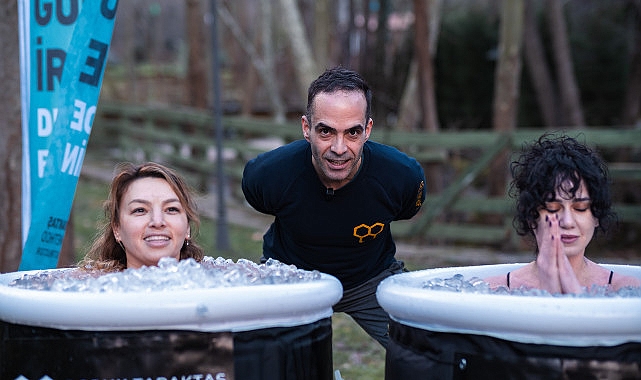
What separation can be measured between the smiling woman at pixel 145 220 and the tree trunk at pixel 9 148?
5.20 feet

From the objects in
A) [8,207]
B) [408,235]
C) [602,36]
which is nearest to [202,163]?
[408,235]

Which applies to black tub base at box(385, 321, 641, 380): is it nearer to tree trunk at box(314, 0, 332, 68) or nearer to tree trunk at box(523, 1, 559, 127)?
tree trunk at box(314, 0, 332, 68)

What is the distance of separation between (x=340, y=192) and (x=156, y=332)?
135 cm

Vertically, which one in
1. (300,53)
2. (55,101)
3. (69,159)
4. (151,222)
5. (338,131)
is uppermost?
(300,53)

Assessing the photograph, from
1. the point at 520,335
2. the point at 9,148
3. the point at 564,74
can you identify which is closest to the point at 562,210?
the point at 520,335

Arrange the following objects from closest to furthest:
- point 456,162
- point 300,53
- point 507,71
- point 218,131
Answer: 1. point 218,131
2. point 507,71
3. point 300,53
4. point 456,162

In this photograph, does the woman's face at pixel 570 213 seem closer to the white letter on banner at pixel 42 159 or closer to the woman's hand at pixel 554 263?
the woman's hand at pixel 554 263

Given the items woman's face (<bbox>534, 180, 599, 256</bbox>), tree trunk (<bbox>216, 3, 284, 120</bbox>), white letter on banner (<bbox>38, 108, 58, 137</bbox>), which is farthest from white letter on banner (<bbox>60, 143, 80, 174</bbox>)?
tree trunk (<bbox>216, 3, 284, 120</bbox>)

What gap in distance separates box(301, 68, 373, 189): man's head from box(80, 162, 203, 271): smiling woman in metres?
0.56

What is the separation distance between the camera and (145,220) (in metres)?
3.11

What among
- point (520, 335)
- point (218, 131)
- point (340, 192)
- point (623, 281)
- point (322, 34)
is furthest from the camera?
point (322, 34)

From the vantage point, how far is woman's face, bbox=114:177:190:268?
10.2ft

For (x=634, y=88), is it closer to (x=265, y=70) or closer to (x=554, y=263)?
(x=265, y=70)

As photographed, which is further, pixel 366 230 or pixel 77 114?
pixel 77 114
